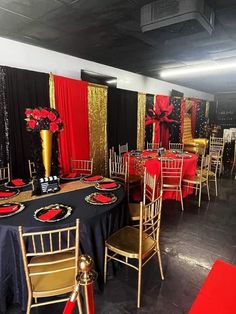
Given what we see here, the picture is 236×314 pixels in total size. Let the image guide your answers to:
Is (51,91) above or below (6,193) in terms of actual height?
above

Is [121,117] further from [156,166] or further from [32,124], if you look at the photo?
[32,124]

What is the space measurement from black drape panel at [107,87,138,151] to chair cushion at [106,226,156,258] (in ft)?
10.8

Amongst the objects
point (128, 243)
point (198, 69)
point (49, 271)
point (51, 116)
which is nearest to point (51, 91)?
point (51, 116)

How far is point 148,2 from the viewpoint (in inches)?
88.8

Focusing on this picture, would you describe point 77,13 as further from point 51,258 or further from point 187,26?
point 51,258

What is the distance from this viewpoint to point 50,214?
5.98 ft

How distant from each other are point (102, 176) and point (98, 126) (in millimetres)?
1884

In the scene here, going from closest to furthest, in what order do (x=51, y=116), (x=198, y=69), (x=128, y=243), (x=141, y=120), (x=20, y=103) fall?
(x=128, y=243) < (x=51, y=116) < (x=20, y=103) < (x=198, y=69) < (x=141, y=120)

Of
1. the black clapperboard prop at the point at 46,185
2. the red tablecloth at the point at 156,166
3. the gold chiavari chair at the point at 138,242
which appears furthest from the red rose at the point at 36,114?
the red tablecloth at the point at 156,166

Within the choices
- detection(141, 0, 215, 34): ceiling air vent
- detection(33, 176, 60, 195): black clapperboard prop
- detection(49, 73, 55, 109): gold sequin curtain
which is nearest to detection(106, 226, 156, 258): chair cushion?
detection(33, 176, 60, 195): black clapperboard prop

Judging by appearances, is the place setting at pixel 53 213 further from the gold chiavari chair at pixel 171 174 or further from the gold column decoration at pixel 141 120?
the gold column decoration at pixel 141 120

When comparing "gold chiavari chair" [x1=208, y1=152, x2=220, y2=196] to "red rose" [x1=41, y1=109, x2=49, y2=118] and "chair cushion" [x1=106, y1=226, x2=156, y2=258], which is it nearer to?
"chair cushion" [x1=106, y1=226, x2=156, y2=258]

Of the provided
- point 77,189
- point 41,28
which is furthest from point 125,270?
point 41,28

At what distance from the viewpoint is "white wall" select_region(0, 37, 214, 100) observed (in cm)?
345
